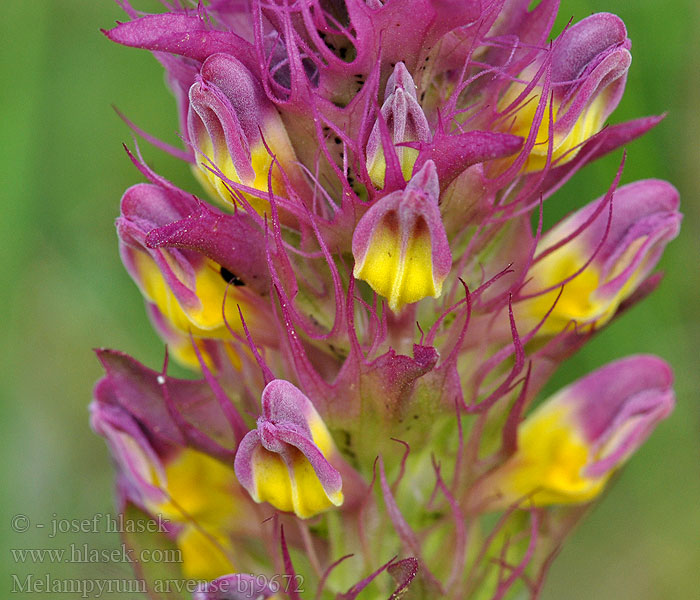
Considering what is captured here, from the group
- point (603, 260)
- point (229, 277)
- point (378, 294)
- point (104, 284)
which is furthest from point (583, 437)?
point (104, 284)

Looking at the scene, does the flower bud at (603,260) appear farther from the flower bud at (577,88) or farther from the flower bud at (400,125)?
the flower bud at (400,125)

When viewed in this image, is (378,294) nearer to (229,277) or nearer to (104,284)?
(229,277)

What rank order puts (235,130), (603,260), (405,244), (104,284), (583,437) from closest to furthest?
(405,244) → (235,130) → (603,260) → (583,437) → (104,284)

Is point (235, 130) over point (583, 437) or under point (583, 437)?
over

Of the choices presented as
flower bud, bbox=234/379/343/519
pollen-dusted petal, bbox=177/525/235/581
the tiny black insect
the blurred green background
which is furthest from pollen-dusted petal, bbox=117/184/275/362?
the blurred green background

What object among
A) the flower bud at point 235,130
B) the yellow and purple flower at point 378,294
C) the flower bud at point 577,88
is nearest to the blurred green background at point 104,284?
the yellow and purple flower at point 378,294

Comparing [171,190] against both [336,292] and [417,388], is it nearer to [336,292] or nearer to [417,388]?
[336,292]

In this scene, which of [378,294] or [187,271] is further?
[187,271]

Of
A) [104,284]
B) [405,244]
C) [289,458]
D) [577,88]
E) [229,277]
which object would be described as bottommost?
[289,458]
